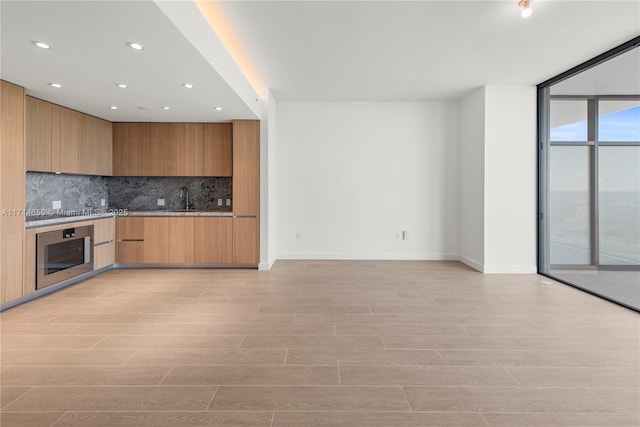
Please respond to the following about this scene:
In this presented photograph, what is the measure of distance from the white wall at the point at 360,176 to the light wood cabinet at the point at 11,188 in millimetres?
3482

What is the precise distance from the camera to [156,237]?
527cm

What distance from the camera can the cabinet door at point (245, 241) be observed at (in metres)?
5.29

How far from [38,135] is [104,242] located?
65.8 inches

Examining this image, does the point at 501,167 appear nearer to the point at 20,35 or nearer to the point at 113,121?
the point at 20,35

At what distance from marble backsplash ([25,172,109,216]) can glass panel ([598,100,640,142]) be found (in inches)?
315

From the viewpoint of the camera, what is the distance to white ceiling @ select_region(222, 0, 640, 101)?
116 inches

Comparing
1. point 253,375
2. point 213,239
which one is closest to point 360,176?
point 213,239

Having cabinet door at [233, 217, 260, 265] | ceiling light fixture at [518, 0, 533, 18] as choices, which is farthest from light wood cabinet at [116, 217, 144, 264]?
ceiling light fixture at [518, 0, 533, 18]

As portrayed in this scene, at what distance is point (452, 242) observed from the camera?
601 centimetres

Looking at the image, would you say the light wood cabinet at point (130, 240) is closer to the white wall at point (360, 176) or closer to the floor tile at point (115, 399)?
the white wall at point (360, 176)

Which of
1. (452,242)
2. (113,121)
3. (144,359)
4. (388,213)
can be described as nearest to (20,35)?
(144,359)

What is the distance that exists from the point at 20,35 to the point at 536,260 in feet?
21.0

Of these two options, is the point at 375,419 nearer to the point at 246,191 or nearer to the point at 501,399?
the point at 501,399

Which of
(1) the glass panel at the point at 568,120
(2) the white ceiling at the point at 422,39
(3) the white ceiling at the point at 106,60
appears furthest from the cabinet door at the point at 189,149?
(1) the glass panel at the point at 568,120
